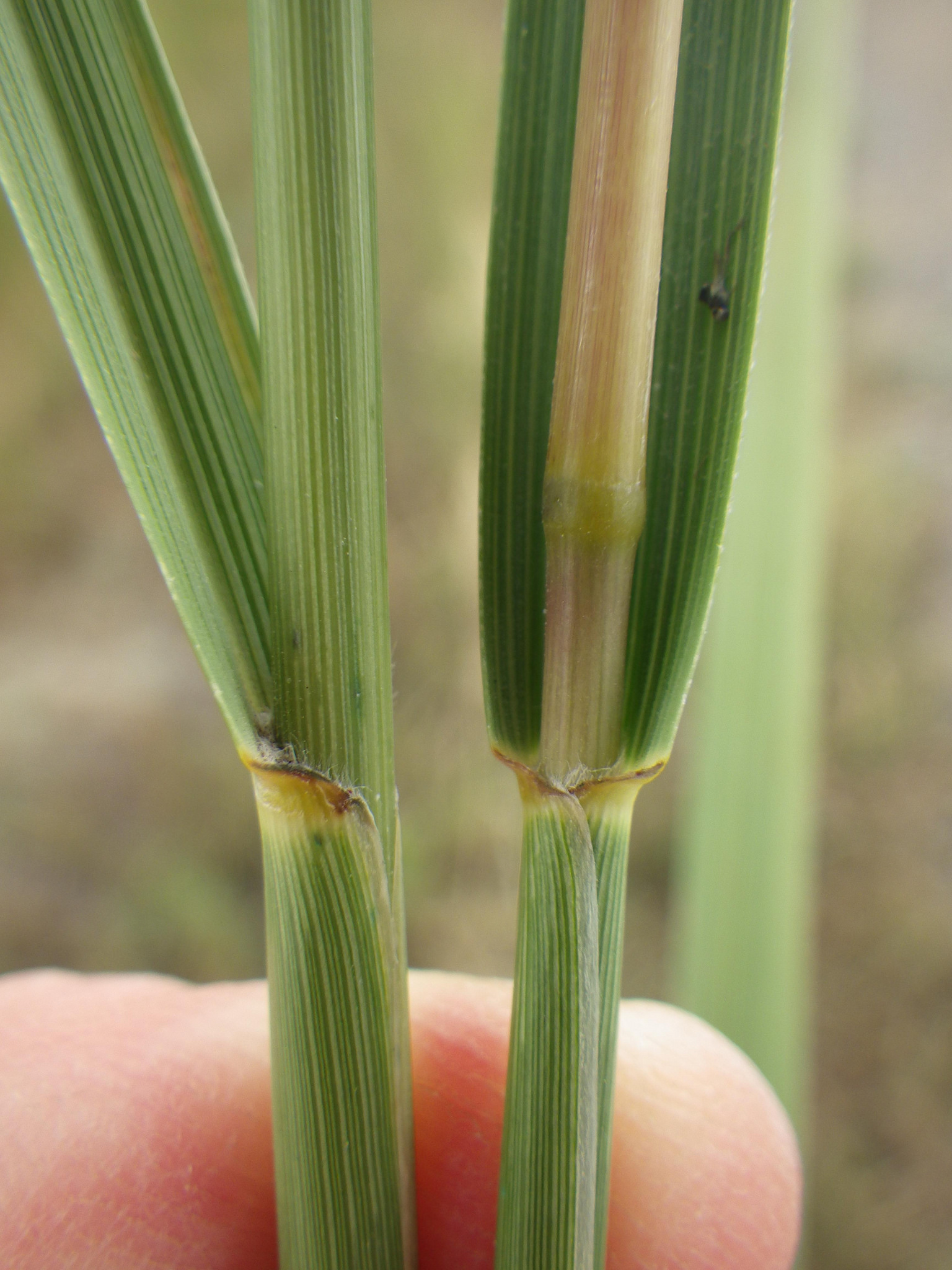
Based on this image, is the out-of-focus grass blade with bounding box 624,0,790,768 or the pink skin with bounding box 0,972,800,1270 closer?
the out-of-focus grass blade with bounding box 624,0,790,768

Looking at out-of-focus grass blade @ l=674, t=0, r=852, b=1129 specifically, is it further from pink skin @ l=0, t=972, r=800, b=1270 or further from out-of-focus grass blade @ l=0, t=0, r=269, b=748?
out-of-focus grass blade @ l=0, t=0, r=269, b=748

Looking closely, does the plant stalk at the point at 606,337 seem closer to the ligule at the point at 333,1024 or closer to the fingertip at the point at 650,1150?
the ligule at the point at 333,1024

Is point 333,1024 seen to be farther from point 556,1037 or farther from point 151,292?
point 151,292

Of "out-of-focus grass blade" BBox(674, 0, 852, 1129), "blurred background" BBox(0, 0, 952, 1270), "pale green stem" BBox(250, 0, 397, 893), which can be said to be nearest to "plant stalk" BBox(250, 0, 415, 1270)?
"pale green stem" BBox(250, 0, 397, 893)

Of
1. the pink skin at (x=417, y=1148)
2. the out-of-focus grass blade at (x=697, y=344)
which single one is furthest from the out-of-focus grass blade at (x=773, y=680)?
the out-of-focus grass blade at (x=697, y=344)

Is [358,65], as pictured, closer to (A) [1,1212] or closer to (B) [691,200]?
(B) [691,200]

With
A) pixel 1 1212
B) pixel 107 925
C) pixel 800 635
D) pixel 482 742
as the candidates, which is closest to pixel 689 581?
pixel 1 1212

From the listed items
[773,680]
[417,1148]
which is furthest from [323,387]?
[773,680]
